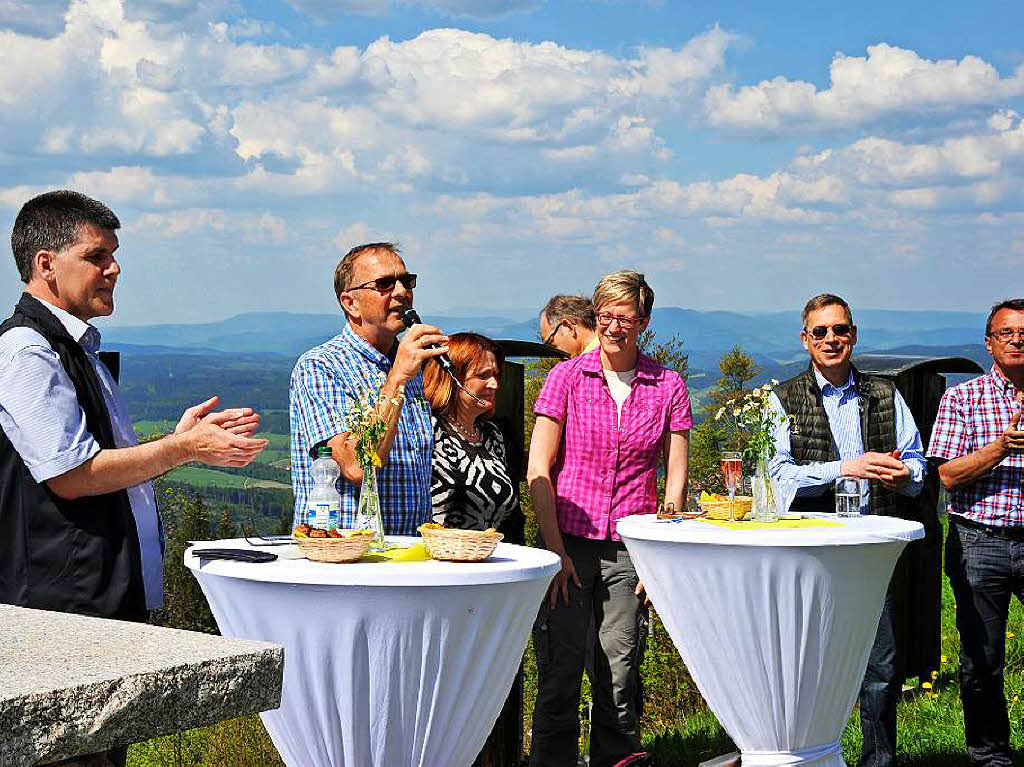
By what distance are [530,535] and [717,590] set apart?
479 centimetres

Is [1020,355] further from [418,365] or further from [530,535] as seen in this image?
[530,535]

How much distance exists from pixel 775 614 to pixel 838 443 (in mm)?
1197

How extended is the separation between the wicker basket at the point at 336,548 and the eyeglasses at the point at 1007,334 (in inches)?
130

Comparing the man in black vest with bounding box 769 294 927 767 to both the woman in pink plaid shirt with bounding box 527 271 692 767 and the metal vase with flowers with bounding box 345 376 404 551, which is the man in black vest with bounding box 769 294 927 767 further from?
the metal vase with flowers with bounding box 345 376 404 551

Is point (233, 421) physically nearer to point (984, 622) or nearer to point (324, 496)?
point (324, 496)

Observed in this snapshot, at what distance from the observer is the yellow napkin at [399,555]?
374 centimetres

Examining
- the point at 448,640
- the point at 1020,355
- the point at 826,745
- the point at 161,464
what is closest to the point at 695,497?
the point at 826,745

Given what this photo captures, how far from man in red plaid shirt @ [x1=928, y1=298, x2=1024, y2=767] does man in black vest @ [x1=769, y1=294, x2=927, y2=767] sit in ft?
0.77

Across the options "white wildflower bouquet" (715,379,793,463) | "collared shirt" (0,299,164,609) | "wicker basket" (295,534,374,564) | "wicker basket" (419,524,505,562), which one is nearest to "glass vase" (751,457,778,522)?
"white wildflower bouquet" (715,379,793,463)

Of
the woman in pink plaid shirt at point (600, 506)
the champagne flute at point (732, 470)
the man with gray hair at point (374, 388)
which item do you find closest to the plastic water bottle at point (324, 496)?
the man with gray hair at point (374, 388)

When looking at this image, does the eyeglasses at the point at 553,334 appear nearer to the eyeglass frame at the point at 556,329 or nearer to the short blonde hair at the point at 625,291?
the eyeglass frame at the point at 556,329

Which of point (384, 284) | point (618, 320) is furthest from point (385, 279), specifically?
point (618, 320)

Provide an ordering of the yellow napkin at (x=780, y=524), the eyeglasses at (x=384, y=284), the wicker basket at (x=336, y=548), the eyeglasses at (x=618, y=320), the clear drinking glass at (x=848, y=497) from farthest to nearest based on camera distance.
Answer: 1. the eyeglasses at (x=618, y=320)
2. the clear drinking glass at (x=848, y=497)
3. the yellow napkin at (x=780, y=524)
4. the eyeglasses at (x=384, y=284)
5. the wicker basket at (x=336, y=548)

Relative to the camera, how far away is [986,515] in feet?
18.3
